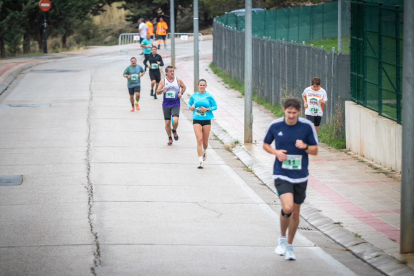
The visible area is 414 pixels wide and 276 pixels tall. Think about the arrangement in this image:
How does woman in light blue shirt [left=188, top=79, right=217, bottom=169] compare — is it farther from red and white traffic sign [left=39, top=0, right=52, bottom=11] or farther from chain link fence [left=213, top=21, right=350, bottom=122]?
red and white traffic sign [left=39, top=0, right=52, bottom=11]

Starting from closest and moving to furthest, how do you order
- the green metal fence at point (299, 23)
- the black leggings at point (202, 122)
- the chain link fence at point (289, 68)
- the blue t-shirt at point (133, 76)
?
the black leggings at point (202, 122)
the chain link fence at point (289, 68)
the blue t-shirt at point (133, 76)
the green metal fence at point (299, 23)

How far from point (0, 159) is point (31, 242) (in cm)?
685

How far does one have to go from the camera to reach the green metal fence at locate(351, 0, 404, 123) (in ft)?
48.1

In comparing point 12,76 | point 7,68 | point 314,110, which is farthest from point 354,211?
point 7,68

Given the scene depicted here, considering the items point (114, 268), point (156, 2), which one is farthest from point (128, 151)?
point (156, 2)

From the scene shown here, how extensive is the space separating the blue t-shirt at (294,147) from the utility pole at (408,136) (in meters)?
1.07

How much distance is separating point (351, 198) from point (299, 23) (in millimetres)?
33285

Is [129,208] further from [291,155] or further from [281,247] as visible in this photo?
[291,155]

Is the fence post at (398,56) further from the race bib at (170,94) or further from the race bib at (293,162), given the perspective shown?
the race bib at (293,162)

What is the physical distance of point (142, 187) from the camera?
44.6 ft

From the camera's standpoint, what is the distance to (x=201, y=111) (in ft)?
50.3

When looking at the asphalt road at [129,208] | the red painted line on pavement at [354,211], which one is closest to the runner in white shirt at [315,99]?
the asphalt road at [129,208]

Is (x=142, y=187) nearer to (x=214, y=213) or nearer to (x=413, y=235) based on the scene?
(x=214, y=213)

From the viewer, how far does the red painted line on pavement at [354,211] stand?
1047 centimetres
